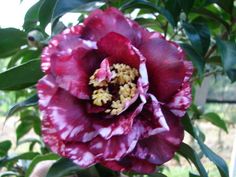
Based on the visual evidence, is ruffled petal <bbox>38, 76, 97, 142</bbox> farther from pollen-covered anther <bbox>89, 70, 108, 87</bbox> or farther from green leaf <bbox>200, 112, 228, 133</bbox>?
green leaf <bbox>200, 112, 228, 133</bbox>

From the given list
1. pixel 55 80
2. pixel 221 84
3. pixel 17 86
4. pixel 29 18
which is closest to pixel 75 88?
pixel 55 80

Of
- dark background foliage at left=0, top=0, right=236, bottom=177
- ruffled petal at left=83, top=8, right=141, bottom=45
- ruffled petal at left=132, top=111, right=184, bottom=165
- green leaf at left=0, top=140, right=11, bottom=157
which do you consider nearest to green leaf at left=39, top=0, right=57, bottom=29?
dark background foliage at left=0, top=0, right=236, bottom=177

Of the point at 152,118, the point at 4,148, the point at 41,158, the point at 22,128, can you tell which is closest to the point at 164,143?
the point at 152,118

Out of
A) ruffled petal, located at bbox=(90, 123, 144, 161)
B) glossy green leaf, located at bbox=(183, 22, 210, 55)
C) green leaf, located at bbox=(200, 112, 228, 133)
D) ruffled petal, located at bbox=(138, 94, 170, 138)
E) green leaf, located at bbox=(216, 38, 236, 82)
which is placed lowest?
green leaf, located at bbox=(200, 112, 228, 133)

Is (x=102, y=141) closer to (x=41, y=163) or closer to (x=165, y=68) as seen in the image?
(x=165, y=68)

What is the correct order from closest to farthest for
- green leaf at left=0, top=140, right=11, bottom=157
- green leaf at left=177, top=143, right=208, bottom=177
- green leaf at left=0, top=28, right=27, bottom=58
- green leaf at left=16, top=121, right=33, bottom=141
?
green leaf at left=177, top=143, right=208, bottom=177
green leaf at left=0, top=28, right=27, bottom=58
green leaf at left=0, top=140, right=11, bottom=157
green leaf at left=16, top=121, right=33, bottom=141

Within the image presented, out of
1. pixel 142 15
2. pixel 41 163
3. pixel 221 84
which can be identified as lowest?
pixel 221 84

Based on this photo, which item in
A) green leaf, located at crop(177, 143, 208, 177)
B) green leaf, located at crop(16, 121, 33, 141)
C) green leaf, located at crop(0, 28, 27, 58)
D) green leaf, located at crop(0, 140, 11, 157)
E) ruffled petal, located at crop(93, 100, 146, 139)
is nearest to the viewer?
ruffled petal, located at crop(93, 100, 146, 139)
